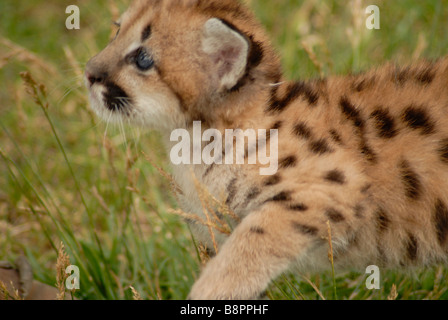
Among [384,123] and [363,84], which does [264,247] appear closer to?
[384,123]

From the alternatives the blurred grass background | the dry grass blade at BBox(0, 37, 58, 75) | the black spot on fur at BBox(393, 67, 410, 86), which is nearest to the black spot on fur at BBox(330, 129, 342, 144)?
the black spot on fur at BBox(393, 67, 410, 86)

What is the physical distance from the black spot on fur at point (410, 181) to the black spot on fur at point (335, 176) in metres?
0.31

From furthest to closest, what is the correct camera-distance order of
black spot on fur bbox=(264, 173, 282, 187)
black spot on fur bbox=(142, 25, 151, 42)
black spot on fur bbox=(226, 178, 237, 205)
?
1. black spot on fur bbox=(142, 25, 151, 42)
2. black spot on fur bbox=(226, 178, 237, 205)
3. black spot on fur bbox=(264, 173, 282, 187)

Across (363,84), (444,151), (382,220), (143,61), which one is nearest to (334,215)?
(382,220)

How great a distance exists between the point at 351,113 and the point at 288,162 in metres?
0.43

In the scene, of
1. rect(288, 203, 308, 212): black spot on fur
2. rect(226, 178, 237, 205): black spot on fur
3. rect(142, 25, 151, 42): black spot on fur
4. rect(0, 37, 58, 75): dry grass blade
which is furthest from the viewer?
rect(0, 37, 58, 75): dry grass blade

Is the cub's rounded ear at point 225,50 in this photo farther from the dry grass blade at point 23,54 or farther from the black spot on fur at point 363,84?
the dry grass blade at point 23,54

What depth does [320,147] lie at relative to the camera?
9.05 feet

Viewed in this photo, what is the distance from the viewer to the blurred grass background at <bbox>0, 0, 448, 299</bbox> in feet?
11.8

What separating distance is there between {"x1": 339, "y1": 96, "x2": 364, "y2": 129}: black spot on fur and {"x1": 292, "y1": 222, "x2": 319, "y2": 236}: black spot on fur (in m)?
0.60

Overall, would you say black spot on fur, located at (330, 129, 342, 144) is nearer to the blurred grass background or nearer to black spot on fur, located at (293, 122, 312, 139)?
black spot on fur, located at (293, 122, 312, 139)

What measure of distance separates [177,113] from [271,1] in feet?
13.1

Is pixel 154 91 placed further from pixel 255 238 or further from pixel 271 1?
pixel 271 1
